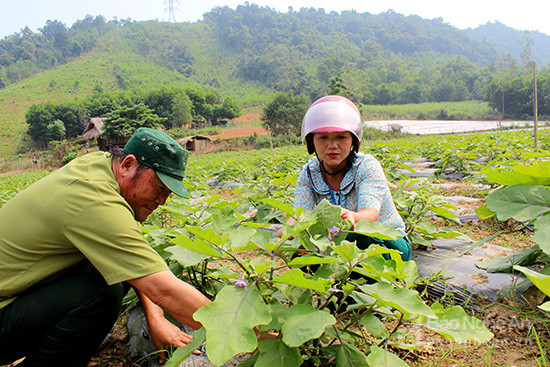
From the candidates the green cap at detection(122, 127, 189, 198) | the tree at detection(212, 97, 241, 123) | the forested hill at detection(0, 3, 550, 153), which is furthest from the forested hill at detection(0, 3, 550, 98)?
the green cap at detection(122, 127, 189, 198)

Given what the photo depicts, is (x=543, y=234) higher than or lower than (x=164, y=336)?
Result: higher

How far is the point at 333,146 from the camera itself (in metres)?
1.84

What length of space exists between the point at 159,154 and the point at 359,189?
1052mm

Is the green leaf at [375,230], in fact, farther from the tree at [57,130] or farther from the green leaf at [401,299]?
the tree at [57,130]

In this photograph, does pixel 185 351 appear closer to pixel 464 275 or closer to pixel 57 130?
pixel 464 275

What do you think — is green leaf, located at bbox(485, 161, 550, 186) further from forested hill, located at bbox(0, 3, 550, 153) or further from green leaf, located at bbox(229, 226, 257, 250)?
forested hill, located at bbox(0, 3, 550, 153)

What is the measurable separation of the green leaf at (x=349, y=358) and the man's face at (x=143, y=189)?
41.5 inches

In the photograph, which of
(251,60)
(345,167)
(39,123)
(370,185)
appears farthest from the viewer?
(251,60)

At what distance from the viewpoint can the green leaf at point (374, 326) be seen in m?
1.04

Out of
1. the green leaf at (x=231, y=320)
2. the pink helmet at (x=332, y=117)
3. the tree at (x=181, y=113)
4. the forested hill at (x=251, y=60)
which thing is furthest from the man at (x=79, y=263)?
the tree at (x=181, y=113)

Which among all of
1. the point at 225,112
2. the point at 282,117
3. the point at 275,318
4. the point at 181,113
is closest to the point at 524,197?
the point at 275,318

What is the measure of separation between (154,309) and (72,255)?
17.9 inches

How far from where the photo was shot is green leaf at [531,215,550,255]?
115 cm

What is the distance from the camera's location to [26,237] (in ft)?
4.37
